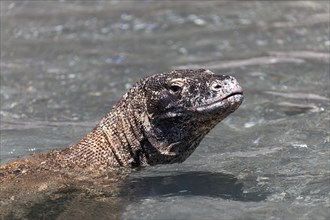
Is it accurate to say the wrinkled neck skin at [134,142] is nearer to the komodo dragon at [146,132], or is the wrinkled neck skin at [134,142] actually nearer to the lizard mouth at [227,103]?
the komodo dragon at [146,132]

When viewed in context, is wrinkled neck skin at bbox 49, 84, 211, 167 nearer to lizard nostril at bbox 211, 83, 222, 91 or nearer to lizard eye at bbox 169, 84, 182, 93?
lizard eye at bbox 169, 84, 182, 93

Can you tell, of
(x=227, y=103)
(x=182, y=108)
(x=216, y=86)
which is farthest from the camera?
(x=182, y=108)

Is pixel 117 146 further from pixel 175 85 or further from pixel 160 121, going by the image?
pixel 175 85

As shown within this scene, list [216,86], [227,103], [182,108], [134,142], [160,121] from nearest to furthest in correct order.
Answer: [227,103] → [216,86] → [182,108] → [160,121] → [134,142]

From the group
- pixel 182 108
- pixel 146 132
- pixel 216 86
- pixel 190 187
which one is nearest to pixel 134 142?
pixel 146 132

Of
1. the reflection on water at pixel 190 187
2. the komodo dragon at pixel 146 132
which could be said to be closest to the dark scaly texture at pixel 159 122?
the komodo dragon at pixel 146 132

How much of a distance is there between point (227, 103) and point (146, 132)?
0.92m

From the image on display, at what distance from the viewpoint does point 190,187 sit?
7875mm

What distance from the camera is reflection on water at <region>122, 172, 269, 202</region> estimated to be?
7.63m

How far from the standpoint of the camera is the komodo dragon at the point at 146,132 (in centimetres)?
782

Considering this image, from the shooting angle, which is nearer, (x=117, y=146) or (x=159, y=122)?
(x=159, y=122)

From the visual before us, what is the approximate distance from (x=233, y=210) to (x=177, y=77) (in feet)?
5.03

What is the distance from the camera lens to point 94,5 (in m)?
18.3

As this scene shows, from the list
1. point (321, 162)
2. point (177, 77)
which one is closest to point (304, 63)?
point (321, 162)
